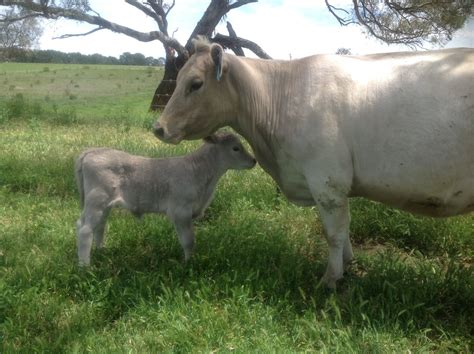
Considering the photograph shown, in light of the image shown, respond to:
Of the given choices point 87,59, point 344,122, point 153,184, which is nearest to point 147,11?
point 153,184

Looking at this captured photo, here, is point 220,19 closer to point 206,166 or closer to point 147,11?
point 147,11

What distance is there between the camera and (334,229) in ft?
14.6

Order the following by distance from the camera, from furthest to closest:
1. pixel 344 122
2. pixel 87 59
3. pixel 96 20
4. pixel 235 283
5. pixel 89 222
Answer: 1. pixel 87 59
2. pixel 96 20
3. pixel 89 222
4. pixel 235 283
5. pixel 344 122

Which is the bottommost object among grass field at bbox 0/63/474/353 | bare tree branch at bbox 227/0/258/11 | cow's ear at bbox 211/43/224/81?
grass field at bbox 0/63/474/353

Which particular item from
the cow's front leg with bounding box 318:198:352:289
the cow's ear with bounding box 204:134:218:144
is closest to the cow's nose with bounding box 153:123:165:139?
the cow's ear with bounding box 204:134:218:144

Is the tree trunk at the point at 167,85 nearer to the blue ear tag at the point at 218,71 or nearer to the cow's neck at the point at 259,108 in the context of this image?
the cow's neck at the point at 259,108

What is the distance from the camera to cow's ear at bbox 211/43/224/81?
14.8 ft

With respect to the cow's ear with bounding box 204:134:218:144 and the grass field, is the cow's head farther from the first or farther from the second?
the grass field

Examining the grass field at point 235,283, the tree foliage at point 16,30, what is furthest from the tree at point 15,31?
the grass field at point 235,283

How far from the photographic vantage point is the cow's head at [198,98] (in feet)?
14.9

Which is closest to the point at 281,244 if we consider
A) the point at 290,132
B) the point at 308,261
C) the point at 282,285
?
the point at 308,261

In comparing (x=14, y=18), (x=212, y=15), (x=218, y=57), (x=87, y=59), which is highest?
(x=212, y=15)

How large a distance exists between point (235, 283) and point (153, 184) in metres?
1.23

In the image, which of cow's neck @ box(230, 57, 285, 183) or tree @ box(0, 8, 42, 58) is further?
tree @ box(0, 8, 42, 58)
